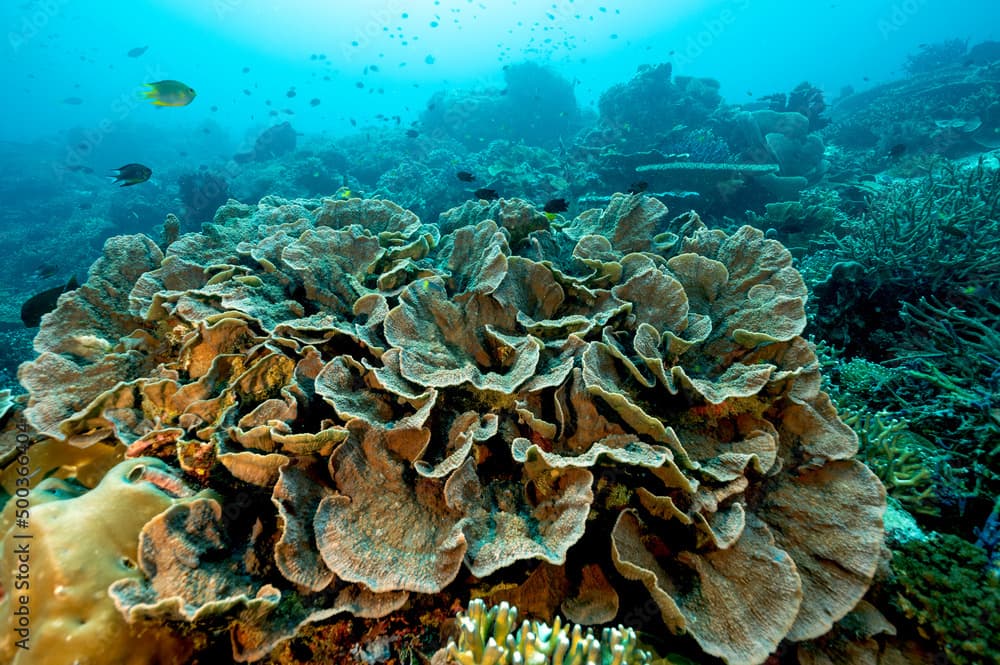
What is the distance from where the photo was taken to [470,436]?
1.96 meters

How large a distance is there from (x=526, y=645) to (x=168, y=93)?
9503 millimetres

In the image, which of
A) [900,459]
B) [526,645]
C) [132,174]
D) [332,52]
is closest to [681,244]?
[900,459]

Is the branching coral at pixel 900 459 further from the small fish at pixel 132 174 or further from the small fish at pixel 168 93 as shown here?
the small fish at pixel 168 93

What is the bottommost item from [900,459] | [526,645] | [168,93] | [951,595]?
[900,459]

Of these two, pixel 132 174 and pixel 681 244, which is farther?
pixel 132 174

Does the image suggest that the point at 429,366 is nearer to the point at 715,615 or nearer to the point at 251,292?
the point at 251,292

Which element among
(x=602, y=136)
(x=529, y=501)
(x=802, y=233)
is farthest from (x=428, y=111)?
(x=529, y=501)

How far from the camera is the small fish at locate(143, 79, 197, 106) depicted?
22.9 feet

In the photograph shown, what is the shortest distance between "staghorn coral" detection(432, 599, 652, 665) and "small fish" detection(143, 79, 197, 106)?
8871mm

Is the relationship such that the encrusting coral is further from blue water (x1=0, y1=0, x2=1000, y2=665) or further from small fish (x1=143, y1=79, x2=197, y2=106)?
small fish (x1=143, y1=79, x2=197, y2=106)

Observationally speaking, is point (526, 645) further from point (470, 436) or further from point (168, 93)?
point (168, 93)

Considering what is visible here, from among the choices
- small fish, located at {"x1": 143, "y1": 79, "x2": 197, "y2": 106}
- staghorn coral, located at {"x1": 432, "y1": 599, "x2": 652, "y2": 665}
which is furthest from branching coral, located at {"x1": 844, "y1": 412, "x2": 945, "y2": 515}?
small fish, located at {"x1": 143, "y1": 79, "x2": 197, "y2": 106}

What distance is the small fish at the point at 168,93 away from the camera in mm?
6969

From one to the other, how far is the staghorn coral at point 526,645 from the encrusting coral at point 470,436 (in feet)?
0.51
